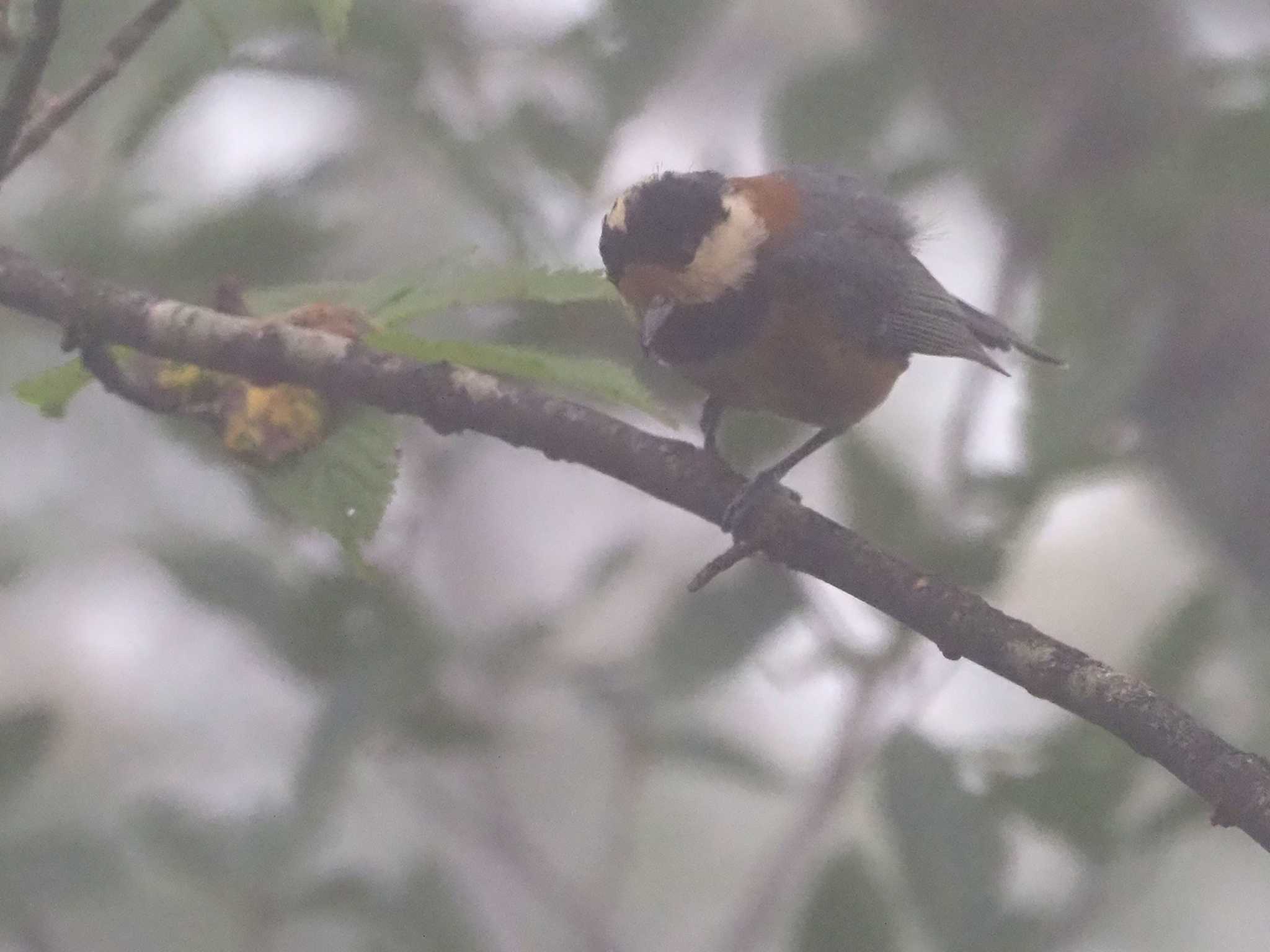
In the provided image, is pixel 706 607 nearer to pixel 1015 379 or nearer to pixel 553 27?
pixel 1015 379

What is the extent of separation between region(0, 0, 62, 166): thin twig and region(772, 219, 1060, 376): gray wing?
38 cm

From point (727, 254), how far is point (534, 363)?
259 millimetres

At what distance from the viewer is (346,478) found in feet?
1.50

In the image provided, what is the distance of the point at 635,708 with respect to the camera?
978 millimetres

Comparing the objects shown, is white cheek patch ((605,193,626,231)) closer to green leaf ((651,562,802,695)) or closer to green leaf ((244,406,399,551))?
green leaf ((244,406,399,551))

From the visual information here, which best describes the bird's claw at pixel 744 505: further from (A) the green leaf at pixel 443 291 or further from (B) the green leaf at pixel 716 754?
(B) the green leaf at pixel 716 754

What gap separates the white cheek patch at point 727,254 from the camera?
0.65 m

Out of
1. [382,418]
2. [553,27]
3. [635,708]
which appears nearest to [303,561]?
[635,708]

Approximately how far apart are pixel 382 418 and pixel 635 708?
55 cm

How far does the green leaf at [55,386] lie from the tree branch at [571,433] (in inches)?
0.8

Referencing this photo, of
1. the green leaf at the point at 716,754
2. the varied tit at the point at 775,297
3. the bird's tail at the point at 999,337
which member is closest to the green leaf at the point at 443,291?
the varied tit at the point at 775,297

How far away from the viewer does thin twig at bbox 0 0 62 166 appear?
1.23 feet

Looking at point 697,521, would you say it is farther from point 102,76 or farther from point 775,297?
point 102,76

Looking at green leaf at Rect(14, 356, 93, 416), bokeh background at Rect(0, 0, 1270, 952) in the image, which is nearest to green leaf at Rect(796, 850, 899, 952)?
bokeh background at Rect(0, 0, 1270, 952)
